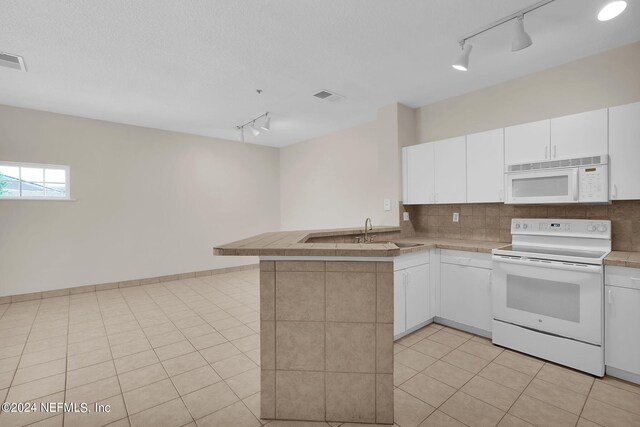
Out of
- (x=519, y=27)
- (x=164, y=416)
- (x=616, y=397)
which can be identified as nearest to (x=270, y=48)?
(x=519, y=27)

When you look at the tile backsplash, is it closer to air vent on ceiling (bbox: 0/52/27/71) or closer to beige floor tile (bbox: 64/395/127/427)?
beige floor tile (bbox: 64/395/127/427)

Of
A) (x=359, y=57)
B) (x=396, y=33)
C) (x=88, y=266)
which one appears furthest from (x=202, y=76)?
(x=88, y=266)

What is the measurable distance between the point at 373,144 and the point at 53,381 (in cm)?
458

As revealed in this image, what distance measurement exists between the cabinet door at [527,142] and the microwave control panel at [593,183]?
333mm

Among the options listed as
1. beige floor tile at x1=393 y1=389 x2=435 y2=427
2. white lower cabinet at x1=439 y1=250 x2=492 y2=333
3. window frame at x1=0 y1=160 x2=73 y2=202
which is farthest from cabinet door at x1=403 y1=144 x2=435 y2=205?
window frame at x1=0 y1=160 x2=73 y2=202

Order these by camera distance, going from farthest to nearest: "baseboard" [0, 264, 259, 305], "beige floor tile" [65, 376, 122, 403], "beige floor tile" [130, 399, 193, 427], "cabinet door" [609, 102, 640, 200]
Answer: "baseboard" [0, 264, 259, 305] → "cabinet door" [609, 102, 640, 200] → "beige floor tile" [65, 376, 122, 403] → "beige floor tile" [130, 399, 193, 427]

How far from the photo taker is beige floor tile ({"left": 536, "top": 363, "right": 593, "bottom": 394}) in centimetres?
211

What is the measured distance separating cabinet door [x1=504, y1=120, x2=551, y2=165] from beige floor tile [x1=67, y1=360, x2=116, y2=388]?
409 centimetres

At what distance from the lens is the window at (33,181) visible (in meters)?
4.09

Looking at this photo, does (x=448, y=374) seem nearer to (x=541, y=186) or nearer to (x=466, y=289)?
(x=466, y=289)

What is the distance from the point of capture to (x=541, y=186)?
274 centimetres

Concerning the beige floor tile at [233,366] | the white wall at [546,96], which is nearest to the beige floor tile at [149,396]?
the beige floor tile at [233,366]

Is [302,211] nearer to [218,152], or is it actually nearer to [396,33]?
[218,152]

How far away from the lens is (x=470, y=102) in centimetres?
357
